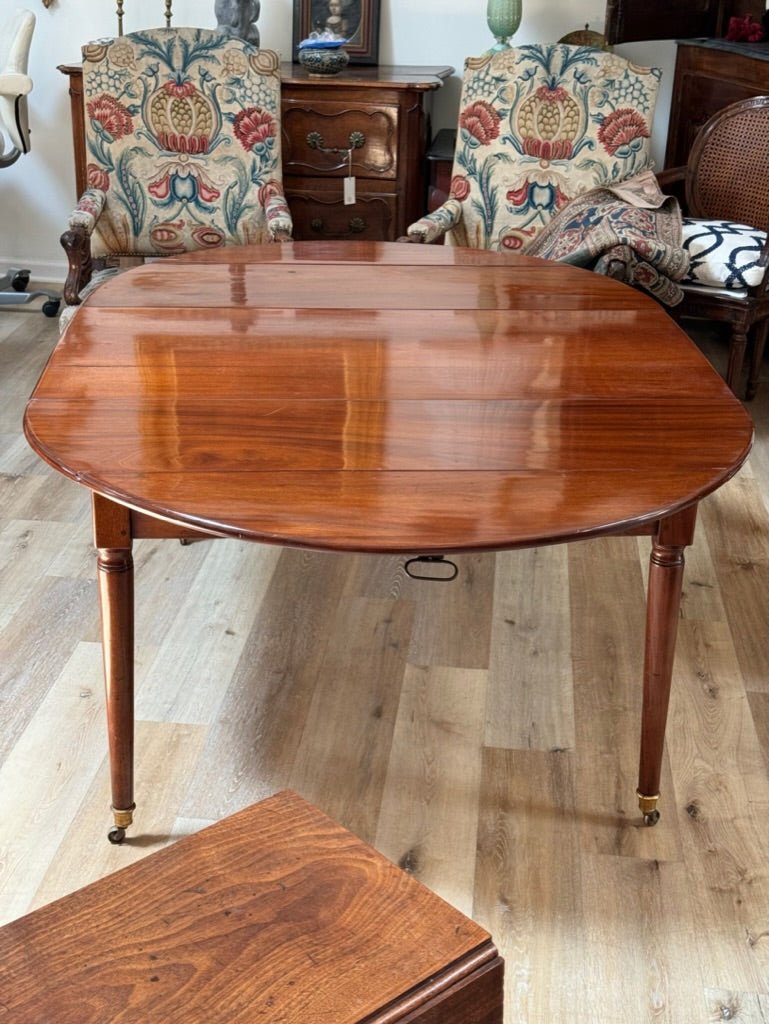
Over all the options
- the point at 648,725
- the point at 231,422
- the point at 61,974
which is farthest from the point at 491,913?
the point at 61,974

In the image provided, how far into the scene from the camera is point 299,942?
37.3 inches

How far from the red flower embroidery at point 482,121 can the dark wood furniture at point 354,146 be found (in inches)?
18.9

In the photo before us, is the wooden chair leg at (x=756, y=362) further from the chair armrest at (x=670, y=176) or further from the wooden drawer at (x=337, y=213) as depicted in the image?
the wooden drawer at (x=337, y=213)

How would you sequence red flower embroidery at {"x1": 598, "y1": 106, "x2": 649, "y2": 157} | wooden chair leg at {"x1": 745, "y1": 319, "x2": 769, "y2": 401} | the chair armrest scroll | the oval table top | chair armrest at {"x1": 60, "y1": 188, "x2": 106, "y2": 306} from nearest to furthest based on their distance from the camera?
1. the oval table top
2. chair armrest at {"x1": 60, "y1": 188, "x2": 106, "y2": 306}
3. the chair armrest scroll
4. red flower embroidery at {"x1": 598, "y1": 106, "x2": 649, "y2": 157}
5. wooden chair leg at {"x1": 745, "y1": 319, "x2": 769, "y2": 401}

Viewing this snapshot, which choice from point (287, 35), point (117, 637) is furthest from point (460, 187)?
point (117, 637)

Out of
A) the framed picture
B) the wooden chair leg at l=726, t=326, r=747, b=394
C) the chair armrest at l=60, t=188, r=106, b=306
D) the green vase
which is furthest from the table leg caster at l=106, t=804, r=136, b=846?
the framed picture

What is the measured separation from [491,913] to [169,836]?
0.50 m

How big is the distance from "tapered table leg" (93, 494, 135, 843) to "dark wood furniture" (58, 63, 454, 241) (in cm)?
257

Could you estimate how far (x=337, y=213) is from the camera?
405 centimetres

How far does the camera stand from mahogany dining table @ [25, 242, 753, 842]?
1.44m

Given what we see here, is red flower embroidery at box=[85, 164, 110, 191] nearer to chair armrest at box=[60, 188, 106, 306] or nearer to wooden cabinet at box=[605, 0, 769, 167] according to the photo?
chair armrest at box=[60, 188, 106, 306]

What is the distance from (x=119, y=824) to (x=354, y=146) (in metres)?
2.73

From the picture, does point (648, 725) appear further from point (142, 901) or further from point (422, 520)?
point (142, 901)

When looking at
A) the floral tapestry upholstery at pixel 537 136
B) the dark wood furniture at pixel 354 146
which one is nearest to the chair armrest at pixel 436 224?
the floral tapestry upholstery at pixel 537 136
